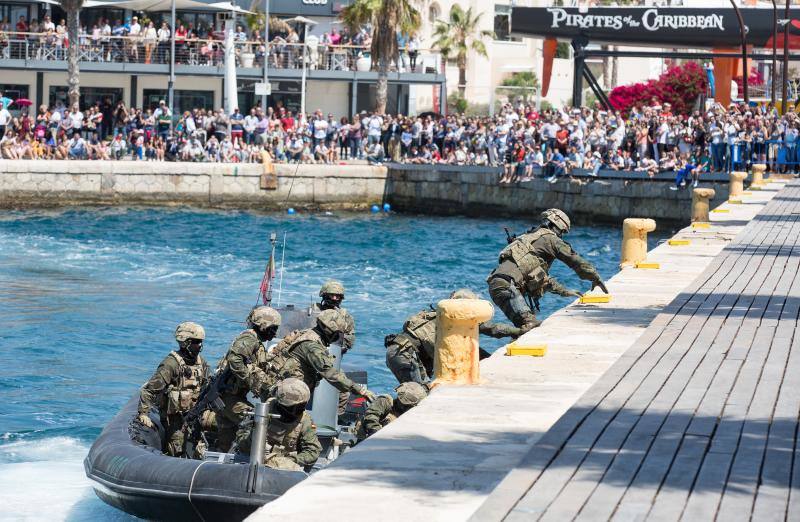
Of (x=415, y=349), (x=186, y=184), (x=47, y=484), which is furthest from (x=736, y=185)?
(x=47, y=484)

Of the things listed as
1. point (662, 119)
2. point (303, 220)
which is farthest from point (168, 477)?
point (303, 220)

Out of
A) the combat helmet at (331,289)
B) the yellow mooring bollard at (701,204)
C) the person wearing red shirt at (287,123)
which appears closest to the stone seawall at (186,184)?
the person wearing red shirt at (287,123)

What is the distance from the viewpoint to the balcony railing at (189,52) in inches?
1889

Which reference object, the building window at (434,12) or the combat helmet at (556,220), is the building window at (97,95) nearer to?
the building window at (434,12)

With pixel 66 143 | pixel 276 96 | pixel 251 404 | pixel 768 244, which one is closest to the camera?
pixel 251 404

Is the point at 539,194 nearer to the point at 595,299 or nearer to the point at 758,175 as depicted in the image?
the point at 758,175

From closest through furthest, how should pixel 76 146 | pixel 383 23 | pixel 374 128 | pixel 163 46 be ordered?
pixel 76 146 < pixel 374 128 < pixel 383 23 < pixel 163 46

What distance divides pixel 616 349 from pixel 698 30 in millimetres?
36508

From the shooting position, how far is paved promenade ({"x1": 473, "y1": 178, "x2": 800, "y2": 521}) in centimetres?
772

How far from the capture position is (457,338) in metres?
11.2

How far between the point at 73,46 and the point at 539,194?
15908 mm

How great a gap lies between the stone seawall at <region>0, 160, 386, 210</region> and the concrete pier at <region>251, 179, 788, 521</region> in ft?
92.7

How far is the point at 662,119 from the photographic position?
37188 millimetres

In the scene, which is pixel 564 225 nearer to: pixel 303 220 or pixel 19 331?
pixel 19 331
